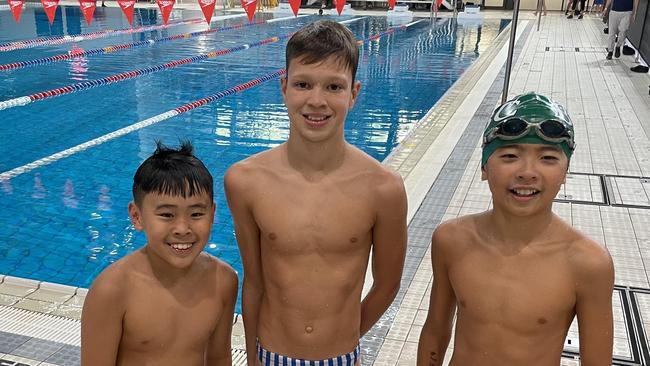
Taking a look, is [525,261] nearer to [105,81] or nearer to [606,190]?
[606,190]

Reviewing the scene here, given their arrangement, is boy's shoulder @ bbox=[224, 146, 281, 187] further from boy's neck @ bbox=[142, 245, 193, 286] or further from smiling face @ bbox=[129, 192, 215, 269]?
boy's neck @ bbox=[142, 245, 193, 286]

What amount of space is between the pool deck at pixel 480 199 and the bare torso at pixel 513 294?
105cm

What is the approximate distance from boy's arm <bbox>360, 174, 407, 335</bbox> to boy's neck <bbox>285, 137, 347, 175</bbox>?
15 cm

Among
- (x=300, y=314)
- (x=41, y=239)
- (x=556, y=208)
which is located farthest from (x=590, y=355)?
(x=41, y=239)

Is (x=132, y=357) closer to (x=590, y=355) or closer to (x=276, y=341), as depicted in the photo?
(x=276, y=341)

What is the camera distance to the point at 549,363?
4.97ft

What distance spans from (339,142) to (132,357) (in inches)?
32.4

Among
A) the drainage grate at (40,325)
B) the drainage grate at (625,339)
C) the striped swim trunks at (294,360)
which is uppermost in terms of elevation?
the striped swim trunks at (294,360)

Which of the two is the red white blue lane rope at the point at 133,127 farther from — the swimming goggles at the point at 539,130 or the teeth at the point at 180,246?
the swimming goggles at the point at 539,130

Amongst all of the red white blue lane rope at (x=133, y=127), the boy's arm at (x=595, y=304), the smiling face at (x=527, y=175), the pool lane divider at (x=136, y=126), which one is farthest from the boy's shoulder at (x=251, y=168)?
the red white blue lane rope at (x=133, y=127)

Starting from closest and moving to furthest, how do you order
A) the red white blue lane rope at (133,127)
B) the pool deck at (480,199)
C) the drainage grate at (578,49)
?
the pool deck at (480,199)
the red white blue lane rope at (133,127)
the drainage grate at (578,49)

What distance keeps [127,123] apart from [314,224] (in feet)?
18.6

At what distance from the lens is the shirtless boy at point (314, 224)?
1.61 metres

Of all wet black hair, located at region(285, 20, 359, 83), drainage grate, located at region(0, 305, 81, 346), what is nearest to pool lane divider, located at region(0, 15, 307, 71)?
drainage grate, located at region(0, 305, 81, 346)
